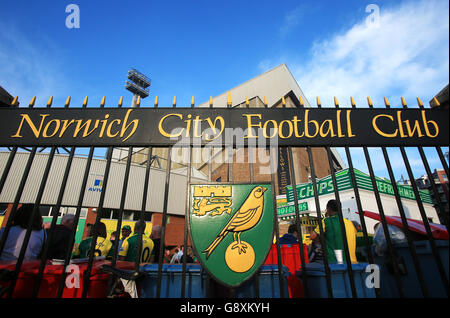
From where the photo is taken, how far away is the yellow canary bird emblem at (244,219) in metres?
2.39

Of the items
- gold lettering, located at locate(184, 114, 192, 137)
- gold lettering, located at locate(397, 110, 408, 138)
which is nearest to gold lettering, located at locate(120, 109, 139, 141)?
gold lettering, located at locate(184, 114, 192, 137)

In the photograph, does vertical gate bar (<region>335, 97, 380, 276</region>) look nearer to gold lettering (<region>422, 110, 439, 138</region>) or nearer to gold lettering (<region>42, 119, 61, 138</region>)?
gold lettering (<region>422, 110, 439, 138</region>)

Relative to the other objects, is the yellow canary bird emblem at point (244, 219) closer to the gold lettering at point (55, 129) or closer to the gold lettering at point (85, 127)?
the gold lettering at point (85, 127)

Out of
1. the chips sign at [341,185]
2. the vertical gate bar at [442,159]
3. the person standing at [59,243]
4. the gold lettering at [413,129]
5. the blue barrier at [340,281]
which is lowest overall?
the blue barrier at [340,281]

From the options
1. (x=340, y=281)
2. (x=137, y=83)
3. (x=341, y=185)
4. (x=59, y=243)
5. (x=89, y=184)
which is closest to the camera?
(x=340, y=281)

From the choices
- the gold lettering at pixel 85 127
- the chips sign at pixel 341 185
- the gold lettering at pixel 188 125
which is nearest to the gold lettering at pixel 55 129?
the gold lettering at pixel 85 127

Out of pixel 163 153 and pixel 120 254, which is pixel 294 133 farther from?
pixel 163 153

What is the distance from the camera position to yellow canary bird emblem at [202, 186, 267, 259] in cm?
239

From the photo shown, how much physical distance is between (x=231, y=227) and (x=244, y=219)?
17 cm

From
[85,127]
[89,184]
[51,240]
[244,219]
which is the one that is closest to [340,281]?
[244,219]

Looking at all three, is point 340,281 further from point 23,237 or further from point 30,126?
point 30,126

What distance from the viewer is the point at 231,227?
2451 mm

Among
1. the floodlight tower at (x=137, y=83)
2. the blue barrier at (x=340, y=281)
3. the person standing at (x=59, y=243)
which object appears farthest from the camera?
the floodlight tower at (x=137, y=83)

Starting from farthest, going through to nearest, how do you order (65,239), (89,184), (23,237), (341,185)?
(89,184) < (341,185) < (65,239) < (23,237)
